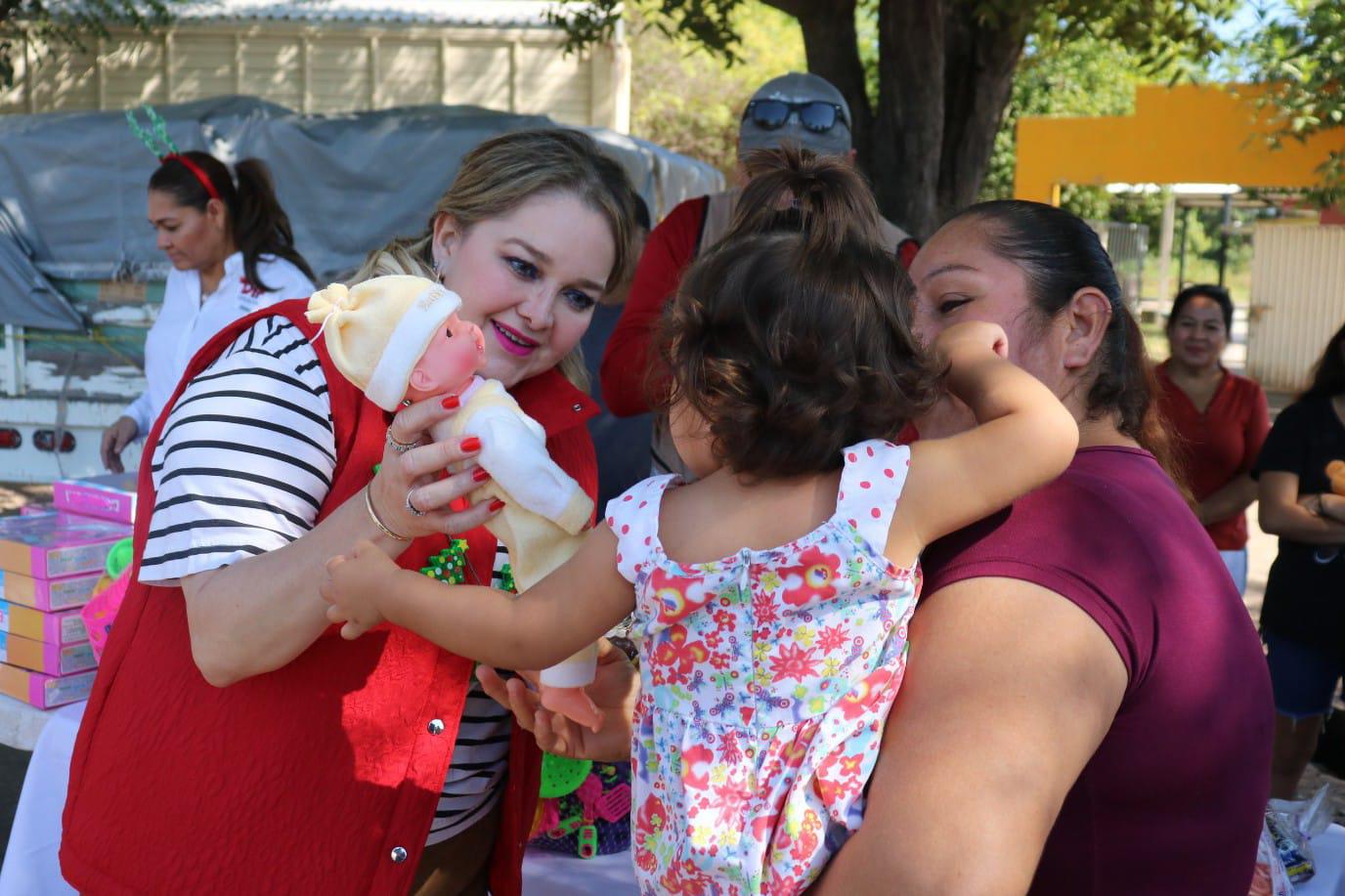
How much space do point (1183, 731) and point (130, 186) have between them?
9340 mm

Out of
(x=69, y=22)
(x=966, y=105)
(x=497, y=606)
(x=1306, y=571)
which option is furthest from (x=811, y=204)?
(x=69, y=22)

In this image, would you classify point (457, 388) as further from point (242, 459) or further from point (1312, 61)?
point (1312, 61)

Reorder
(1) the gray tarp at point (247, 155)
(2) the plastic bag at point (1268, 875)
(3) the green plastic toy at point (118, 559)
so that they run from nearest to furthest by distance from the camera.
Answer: (2) the plastic bag at point (1268, 875), (3) the green plastic toy at point (118, 559), (1) the gray tarp at point (247, 155)

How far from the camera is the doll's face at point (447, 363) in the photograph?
Result: 1.51 meters

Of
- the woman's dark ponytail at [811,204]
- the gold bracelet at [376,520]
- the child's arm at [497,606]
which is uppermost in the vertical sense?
the woman's dark ponytail at [811,204]

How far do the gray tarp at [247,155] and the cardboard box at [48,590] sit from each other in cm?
639

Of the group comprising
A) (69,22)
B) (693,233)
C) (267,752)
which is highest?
(69,22)

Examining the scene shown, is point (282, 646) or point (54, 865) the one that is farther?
point (54, 865)

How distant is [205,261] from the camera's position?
481cm

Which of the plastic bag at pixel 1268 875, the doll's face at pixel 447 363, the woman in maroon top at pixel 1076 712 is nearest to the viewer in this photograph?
the woman in maroon top at pixel 1076 712

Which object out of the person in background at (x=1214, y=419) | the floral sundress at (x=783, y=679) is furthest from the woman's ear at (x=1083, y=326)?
the person in background at (x=1214, y=419)

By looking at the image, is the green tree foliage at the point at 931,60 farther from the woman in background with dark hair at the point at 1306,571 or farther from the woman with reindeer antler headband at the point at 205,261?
the woman with reindeer antler headband at the point at 205,261

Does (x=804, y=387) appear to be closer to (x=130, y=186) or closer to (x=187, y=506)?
(x=187, y=506)

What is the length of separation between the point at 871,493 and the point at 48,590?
2.30m
